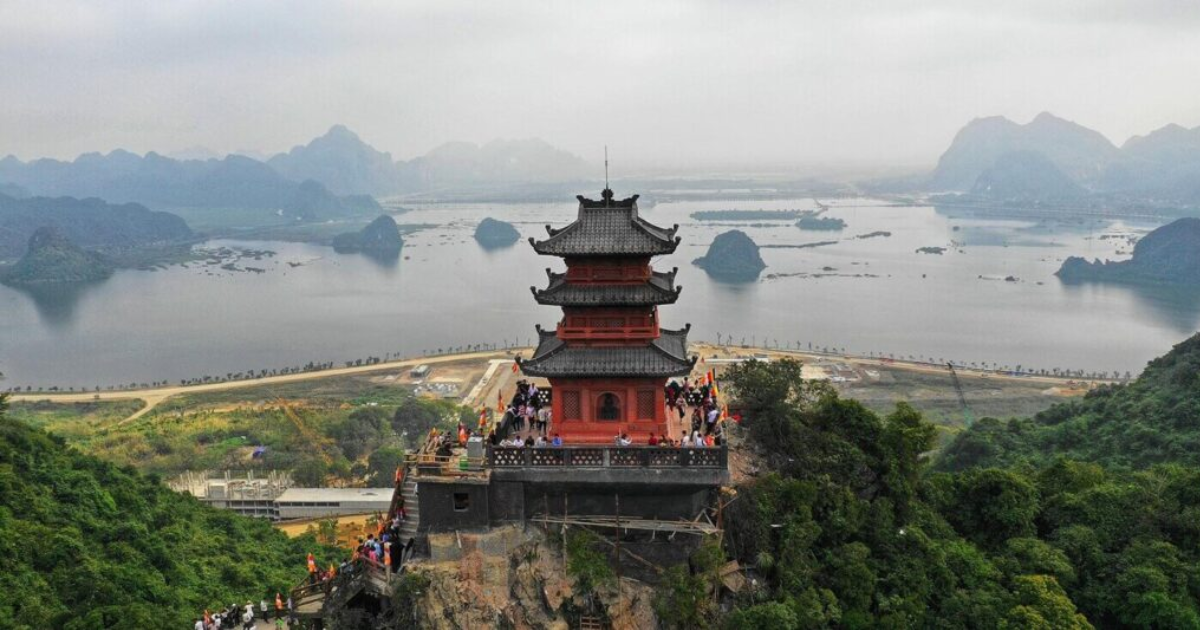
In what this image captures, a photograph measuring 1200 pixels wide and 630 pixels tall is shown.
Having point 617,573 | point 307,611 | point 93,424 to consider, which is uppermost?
point 617,573

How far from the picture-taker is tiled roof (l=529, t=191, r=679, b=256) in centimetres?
1936

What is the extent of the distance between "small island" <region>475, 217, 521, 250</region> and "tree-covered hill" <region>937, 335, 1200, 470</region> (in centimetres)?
14706

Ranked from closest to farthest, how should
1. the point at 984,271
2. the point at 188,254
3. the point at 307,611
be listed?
the point at 307,611 < the point at 984,271 < the point at 188,254

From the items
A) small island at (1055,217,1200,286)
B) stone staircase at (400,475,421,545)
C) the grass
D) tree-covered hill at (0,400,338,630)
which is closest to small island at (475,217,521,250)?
small island at (1055,217,1200,286)

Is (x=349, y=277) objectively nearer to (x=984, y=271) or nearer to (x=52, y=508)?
(x=984, y=271)

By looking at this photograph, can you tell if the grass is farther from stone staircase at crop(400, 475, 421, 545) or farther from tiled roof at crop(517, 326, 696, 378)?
stone staircase at crop(400, 475, 421, 545)

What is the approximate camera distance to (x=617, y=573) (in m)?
18.2

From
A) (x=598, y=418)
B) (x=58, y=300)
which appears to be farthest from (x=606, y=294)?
(x=58, y=300)

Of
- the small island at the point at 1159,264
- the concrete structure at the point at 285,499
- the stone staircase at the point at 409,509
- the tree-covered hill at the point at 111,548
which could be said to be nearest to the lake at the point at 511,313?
the small island at the point at 1159,264

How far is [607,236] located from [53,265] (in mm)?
153231

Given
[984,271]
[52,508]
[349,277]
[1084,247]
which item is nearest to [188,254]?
[349,277]

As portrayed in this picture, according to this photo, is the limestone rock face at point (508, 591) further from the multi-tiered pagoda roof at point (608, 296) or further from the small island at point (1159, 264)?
the small island at point (1159, 264)

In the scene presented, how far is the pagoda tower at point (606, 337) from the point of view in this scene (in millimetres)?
19312

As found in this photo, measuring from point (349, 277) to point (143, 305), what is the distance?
32.1m
